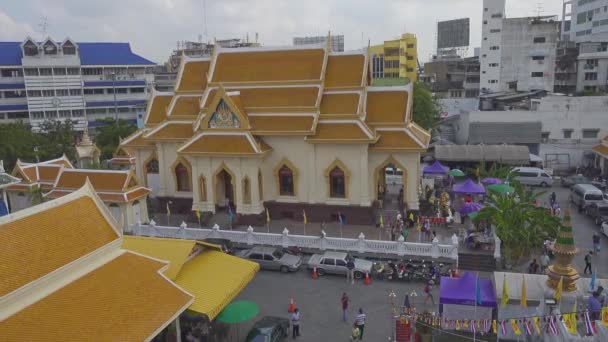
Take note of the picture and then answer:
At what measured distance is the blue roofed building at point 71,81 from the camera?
55.3 metres

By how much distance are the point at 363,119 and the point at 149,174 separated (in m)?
14.0

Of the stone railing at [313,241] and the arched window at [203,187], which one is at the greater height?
the arched window at [203,187]

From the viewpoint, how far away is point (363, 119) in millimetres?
26719

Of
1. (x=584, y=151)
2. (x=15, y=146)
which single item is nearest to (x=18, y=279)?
(x=15, y=146)

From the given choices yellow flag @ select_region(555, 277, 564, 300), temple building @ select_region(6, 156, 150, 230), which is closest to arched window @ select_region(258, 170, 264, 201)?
temple building @ select_region(6, 156, 150, 230)

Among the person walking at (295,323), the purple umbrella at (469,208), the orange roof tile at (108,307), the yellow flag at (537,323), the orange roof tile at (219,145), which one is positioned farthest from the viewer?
the orange roof tile at (219,145)

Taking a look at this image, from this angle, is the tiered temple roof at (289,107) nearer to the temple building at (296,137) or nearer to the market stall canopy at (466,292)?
the temple building at (296,137)

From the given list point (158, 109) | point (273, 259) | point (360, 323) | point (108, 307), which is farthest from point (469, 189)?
point (108, 307)

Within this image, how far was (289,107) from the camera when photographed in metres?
27.5

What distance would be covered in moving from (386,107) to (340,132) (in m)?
3.21

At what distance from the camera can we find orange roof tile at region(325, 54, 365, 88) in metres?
27.5

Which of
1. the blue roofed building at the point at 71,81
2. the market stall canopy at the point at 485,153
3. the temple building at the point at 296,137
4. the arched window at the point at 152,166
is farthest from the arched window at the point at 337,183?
the blue roofed building at the point at 71,81

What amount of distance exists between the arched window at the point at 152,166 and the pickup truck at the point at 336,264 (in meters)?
13.9

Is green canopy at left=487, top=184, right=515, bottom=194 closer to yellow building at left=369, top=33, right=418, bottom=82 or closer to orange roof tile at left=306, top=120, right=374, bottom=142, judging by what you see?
orange roof tile at left=306, top=120, right=374, bottom=142
